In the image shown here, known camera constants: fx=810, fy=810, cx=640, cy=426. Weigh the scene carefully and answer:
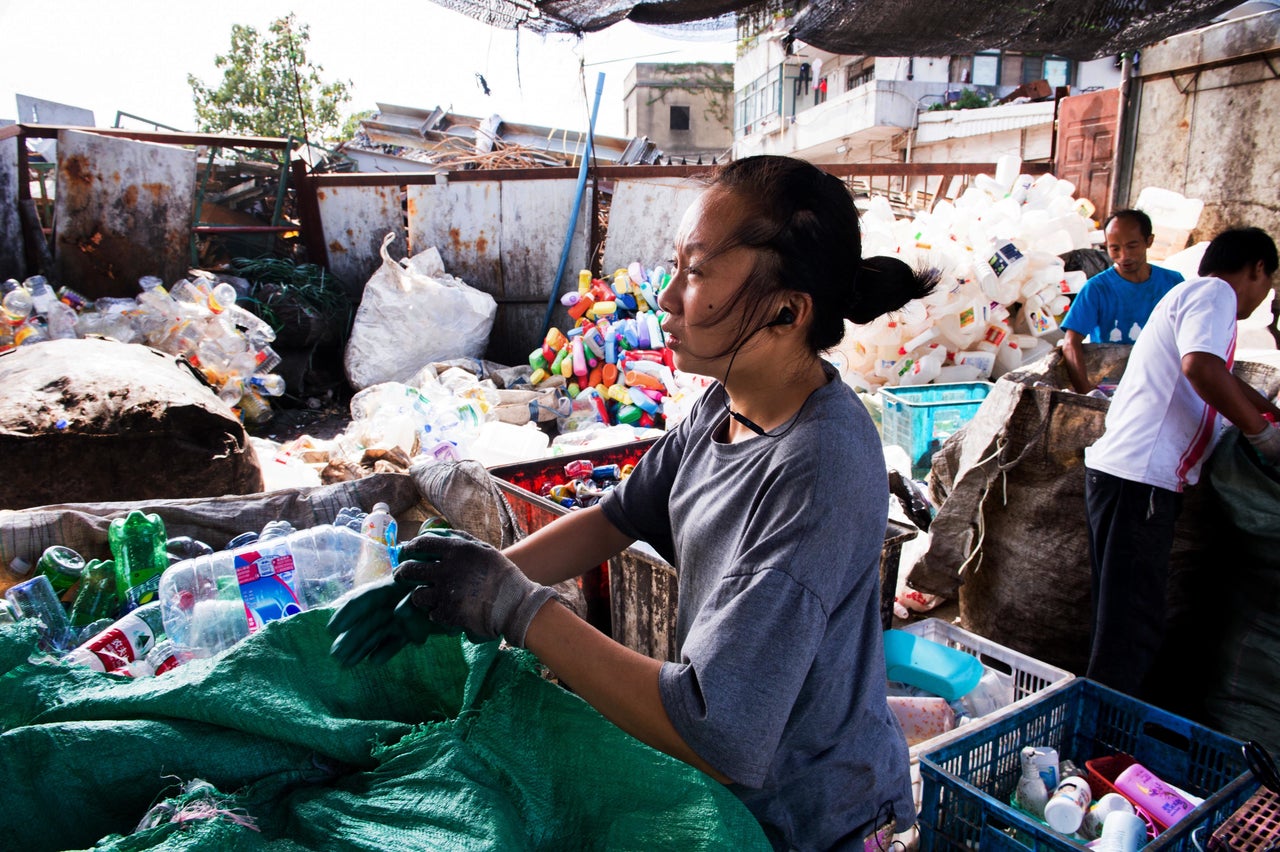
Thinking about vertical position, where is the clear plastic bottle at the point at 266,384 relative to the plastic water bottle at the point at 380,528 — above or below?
below

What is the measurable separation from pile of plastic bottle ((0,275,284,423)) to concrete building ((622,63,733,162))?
90.7 ft

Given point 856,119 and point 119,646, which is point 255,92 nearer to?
point 856,119

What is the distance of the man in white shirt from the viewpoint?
2.62 m

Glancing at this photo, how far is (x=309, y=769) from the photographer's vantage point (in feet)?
4.03

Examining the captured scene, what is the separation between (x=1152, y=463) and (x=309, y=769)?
8.58 feet

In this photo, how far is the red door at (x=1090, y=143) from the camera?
7.70 meters

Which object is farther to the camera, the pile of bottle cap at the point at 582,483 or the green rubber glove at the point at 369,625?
the pile of bottle cap at the point at 582,483

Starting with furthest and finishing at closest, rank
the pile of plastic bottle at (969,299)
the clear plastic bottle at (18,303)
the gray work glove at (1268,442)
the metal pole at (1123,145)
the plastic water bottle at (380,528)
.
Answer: the metal pole at (1123,145) → the clear plastic bottle at (18,303) → the pile of plastic bottle at (969,299) → the gray work glove at (1268,442) → the plastic water bottle at (380,528)

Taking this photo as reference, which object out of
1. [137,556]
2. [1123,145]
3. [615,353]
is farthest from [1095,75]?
[137,556]

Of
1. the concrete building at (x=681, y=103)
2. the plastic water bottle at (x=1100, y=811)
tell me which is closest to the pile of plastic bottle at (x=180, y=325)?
the plastic water bottle at (x=1100, y=811)

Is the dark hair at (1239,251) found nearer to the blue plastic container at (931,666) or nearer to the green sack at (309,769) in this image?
the blue plastic container at (931,666)

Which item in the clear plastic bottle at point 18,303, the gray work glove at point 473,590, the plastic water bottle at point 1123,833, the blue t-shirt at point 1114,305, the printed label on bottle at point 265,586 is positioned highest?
the blue t-shirt at point 1114,305

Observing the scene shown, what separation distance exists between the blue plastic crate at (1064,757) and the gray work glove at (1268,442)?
0.97 m

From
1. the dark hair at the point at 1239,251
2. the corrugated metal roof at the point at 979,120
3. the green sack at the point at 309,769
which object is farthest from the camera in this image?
the corrugated metal roof at the point at 979,120
